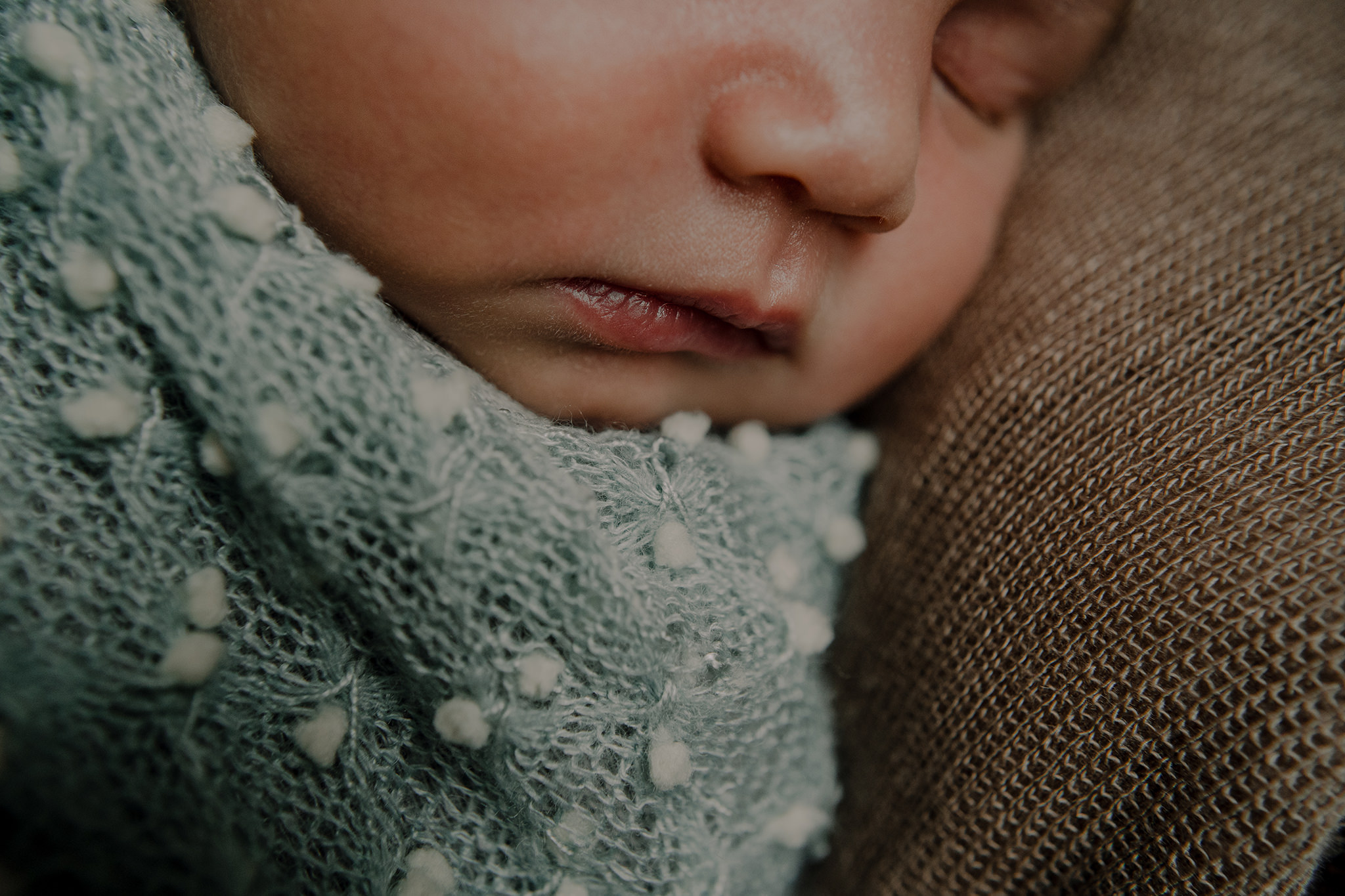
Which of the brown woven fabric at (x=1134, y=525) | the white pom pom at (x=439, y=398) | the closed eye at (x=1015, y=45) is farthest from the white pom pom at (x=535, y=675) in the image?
the closed eye at (x=1015, y=45)

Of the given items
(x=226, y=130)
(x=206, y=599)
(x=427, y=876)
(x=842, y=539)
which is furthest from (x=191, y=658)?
(x=842, y=539)

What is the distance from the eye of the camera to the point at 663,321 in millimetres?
454

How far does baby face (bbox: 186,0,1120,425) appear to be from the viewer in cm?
36

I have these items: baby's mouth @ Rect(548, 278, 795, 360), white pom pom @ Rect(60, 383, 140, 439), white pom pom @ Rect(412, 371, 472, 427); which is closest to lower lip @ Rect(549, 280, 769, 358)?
baby's mouth @ Rect(548, 278, 795, 360)

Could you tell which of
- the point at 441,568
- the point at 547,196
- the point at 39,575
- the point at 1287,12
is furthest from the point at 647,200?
the point at 1287,12

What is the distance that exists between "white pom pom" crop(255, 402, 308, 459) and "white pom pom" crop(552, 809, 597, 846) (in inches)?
8.2

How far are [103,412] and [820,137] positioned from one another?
347 millimetres

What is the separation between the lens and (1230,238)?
0.44 metres

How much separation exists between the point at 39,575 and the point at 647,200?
1.03 feet

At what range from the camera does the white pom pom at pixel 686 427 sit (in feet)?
1.52

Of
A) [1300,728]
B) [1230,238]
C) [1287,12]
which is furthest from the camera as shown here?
[1287,12]

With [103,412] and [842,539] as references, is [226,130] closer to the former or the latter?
[103,412]

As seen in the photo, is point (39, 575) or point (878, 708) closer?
point (39, 575)

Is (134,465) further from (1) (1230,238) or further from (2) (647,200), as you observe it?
(1) (1230,238)
